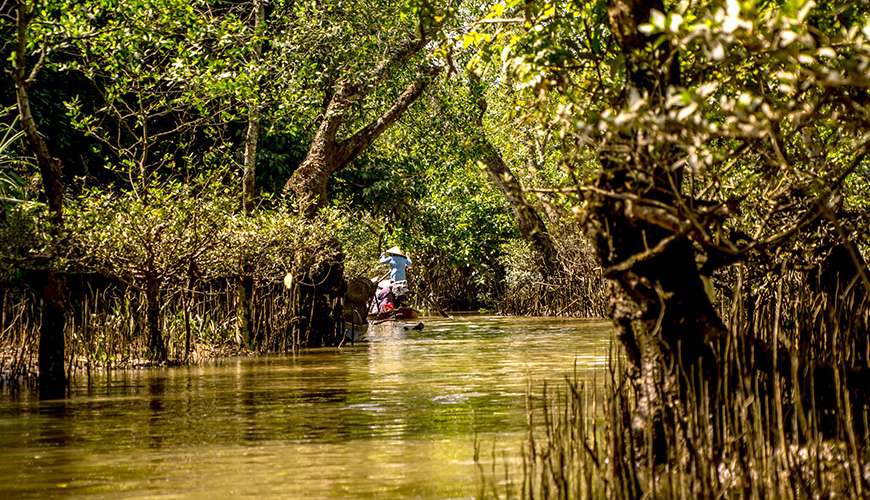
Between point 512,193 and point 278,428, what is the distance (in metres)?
4.39

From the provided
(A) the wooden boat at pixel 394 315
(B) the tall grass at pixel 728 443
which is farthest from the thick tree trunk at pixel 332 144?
(B) the tall grass at pixel 728 443

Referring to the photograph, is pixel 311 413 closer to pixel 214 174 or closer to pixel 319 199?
pixel 214 174

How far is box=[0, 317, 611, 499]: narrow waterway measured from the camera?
8.26 m

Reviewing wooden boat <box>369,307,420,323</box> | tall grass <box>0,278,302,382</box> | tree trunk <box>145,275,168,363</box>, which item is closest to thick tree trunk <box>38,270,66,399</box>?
tall grass <box>0,278,302,382</box>

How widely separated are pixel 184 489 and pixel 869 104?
452 centimetres

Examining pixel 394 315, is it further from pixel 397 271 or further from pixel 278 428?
pixel 278 428

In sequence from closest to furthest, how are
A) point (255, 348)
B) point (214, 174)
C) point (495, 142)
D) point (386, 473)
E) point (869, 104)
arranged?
1. point (869, 104)
2. point (386, 473)
3. point (214, 174)
4. point (255, 348)
5. point (495, 142)

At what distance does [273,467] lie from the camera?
8.78 metres

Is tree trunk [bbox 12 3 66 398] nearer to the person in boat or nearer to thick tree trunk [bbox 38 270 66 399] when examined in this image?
thick tree trunk [bbox 38 270 66 399]

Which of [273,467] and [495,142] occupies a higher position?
[495,142]

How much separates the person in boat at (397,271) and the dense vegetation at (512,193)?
1162mm

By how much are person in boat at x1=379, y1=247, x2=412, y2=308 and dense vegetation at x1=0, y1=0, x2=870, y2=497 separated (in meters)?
1.16

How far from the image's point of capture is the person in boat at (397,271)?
35781 millimetres

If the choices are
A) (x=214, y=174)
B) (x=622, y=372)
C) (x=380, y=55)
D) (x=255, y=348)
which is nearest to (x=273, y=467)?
(x=622, y=372)
